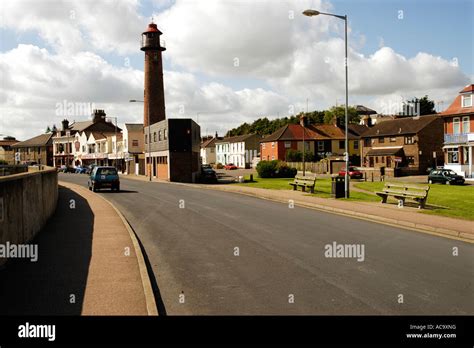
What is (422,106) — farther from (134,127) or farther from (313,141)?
(134,127)

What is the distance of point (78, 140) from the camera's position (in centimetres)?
10325

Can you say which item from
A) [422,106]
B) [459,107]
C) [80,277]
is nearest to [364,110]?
[422,106]

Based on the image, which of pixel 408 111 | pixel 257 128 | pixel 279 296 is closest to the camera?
pixel 279 296

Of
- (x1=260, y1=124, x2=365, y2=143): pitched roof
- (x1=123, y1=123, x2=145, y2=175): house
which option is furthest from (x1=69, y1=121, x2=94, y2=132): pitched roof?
(x1=260, y1=124, x2=365, y2=143): pitched roof

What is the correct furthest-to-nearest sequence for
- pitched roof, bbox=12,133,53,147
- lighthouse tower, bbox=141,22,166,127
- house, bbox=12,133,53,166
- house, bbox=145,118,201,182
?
pitched roof, bbox=12,133,53,147
house, bbox=12,133,53,166
lighthouse tower, bbox=141,22,166,127
house, bbox=145,118,201,182

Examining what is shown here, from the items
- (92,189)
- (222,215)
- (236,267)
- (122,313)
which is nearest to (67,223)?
(222,215)

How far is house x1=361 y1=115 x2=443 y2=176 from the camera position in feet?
209

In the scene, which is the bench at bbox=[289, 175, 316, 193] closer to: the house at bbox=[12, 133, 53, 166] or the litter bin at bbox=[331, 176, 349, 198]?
the litter bin at bbox=[331, 176, 349, 198]

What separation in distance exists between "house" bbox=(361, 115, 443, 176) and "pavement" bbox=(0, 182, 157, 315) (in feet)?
177

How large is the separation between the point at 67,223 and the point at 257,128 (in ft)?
396

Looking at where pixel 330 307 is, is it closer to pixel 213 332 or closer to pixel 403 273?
pixel 213 332

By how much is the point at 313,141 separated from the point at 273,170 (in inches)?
1223

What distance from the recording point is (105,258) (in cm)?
1043

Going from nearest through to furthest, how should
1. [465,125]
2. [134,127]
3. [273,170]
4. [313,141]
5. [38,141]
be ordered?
[465,125] → [273,170] → [134,127] → [313,141] → [38,141]
